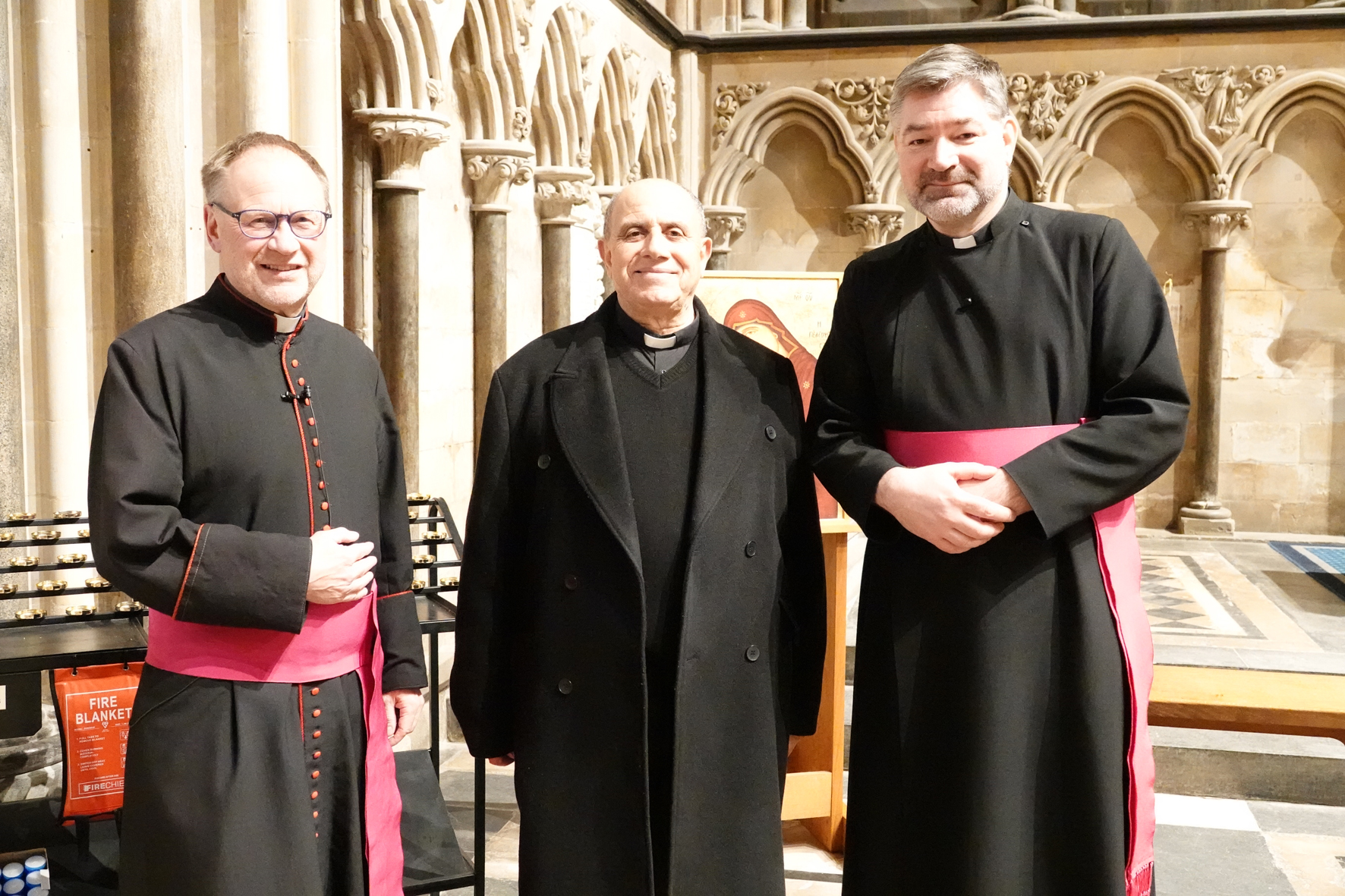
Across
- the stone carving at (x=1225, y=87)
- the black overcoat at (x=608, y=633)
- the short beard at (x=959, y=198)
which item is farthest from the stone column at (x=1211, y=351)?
the black overcoat at (x=608, y=633)

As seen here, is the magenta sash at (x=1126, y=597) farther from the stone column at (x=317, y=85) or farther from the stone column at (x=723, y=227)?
the stone column at (x=723, y=227)

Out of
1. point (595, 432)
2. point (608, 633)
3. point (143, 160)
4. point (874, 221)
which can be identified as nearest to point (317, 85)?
point (143, 160)

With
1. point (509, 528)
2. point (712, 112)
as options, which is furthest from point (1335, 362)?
point (509, 528)

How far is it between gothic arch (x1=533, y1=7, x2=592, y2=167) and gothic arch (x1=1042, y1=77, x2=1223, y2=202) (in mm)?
4230

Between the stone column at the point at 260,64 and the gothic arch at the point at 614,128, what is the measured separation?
4036 mm

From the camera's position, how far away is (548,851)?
1928 mm

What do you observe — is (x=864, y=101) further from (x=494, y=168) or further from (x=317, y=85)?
(x=317, y=85)

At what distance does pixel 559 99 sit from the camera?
6.46m

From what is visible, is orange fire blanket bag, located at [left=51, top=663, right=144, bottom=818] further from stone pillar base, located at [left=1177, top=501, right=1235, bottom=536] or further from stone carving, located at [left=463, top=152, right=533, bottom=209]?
stone pillar base, located at [left=1177, top=501, right=1235, bottom=536]

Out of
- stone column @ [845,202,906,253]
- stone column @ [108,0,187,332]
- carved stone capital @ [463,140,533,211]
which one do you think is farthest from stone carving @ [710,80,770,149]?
stone column @ [108,0,187,332]

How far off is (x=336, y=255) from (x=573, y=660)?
1.88 meters

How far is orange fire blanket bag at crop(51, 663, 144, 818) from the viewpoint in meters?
2.09

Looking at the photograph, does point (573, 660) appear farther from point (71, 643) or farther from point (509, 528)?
point (71, 643)

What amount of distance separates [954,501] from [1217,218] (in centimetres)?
814
